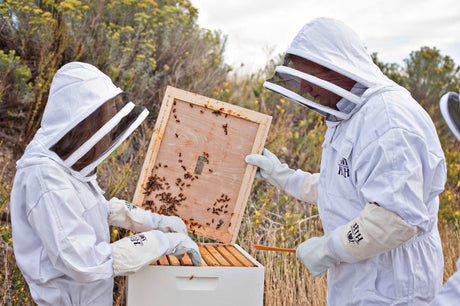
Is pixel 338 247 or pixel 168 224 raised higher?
pixel 338 247

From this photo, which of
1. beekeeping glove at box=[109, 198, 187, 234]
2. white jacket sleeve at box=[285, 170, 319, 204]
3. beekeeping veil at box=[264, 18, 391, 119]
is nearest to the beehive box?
beekeeping glove at box=[109, 198, 187, 234]

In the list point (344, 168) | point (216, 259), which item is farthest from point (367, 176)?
point (216, 259)

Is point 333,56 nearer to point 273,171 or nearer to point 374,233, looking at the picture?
point 374,233

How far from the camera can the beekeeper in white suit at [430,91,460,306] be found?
1716 millimetres

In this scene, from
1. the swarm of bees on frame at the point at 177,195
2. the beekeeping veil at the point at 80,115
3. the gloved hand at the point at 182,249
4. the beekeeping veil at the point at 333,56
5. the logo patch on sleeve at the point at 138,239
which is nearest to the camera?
the beekeeping veil at the point at 80,115

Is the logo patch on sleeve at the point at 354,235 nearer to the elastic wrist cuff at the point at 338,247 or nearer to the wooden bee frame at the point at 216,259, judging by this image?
the elastic wrist cuff at the point at 338,247

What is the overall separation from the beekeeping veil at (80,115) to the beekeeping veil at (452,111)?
5.37 feet

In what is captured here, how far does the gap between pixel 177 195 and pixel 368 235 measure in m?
1.47

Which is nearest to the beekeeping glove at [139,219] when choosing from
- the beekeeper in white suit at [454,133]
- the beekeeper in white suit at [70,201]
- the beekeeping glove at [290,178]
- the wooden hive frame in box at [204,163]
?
the wooden hive frame in box at [204,163]

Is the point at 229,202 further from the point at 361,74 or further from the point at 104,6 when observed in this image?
the point at 104,6

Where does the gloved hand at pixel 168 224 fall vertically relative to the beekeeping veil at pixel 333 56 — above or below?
below

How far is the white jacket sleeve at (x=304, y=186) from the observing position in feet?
10.5

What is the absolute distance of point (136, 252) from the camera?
2.40 metres

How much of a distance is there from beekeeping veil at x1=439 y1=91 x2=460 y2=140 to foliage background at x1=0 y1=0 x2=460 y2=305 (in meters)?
2.47
